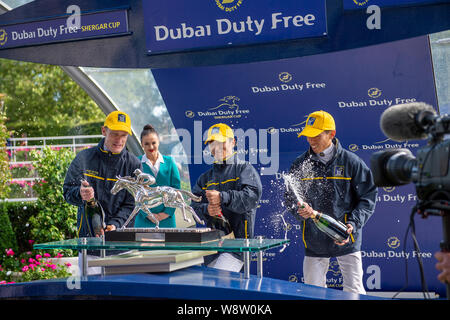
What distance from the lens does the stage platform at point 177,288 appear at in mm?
2756

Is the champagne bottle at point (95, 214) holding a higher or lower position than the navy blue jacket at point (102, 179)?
lower

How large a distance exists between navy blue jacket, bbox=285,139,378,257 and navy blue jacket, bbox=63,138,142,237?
1.37 m

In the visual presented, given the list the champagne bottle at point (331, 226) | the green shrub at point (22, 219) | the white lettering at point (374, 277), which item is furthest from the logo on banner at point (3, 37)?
the white lettering at point (374, 277)

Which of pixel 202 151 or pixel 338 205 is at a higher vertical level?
pixel 202 151

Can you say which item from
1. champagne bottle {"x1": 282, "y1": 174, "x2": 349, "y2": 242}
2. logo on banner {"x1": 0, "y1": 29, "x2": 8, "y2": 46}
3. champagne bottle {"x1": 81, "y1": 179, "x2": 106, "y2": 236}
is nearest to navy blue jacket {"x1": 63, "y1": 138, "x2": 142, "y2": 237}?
champagne bottle {"x1": 81, "y1": 179, "x2": 106, "y2": 236}

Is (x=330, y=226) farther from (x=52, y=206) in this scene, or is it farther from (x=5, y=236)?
(x=5, y=236)

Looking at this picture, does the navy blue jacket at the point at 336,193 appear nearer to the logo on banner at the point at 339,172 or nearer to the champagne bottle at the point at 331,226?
the logo on banner at the point at 339,172

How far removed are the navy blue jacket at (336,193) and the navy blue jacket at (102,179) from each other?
137cm

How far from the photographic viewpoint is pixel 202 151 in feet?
21.3
